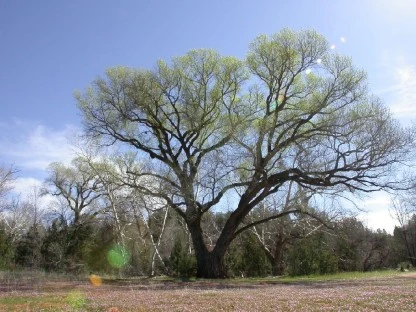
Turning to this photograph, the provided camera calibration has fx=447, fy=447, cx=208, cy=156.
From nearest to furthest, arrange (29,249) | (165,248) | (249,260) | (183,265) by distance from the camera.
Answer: (183,265)
(249,260)
(29,249)
(165,248)

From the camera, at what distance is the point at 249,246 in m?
40.9

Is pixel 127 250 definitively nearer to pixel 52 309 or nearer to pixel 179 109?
pixel 179 109

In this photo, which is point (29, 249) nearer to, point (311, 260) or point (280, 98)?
point (311, 260)

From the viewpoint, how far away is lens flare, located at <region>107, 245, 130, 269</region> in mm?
39000

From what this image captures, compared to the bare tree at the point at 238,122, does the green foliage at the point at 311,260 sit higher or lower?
→ lower

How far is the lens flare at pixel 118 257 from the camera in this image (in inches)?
1535

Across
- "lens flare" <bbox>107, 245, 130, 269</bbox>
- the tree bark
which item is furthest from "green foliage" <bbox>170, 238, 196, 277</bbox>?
"lens flare" <bbox>107, 245, 130, 269</bbox>

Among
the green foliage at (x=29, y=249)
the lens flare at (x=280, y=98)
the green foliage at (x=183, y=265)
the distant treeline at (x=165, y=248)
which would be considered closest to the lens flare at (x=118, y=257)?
the distant treeline at (x=165, y=248)

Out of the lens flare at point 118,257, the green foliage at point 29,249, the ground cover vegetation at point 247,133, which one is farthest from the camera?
the green foliage at point 29,249

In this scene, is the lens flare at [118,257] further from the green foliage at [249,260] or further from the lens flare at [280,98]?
the lens flare at [280,98]

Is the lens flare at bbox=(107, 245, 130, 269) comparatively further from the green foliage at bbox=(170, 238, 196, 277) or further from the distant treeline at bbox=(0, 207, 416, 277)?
the green foliage at bbox=(170, 238, 196, 277)

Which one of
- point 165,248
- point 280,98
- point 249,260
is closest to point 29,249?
point 165,248

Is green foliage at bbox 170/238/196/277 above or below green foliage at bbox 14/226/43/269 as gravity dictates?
below

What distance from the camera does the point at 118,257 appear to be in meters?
42.1
